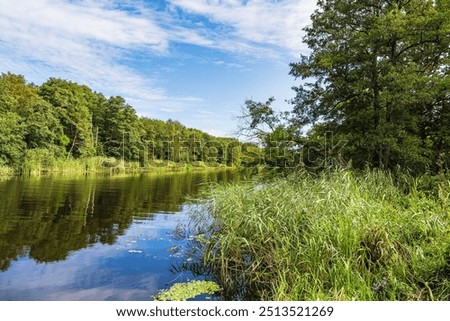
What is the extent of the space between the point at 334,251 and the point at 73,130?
52.0 metres

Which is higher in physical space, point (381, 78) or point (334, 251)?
point (381, 78)

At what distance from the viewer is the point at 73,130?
170 feet

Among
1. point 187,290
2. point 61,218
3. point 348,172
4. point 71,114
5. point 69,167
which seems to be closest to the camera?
point 187,290

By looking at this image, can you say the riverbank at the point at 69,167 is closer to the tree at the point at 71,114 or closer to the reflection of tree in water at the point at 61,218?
the tree at the point at 71,114

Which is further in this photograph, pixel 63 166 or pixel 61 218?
pixel 63 166

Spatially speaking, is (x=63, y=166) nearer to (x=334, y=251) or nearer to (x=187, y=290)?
(x=187, y=290)

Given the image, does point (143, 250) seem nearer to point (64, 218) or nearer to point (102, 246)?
point (102, 246)

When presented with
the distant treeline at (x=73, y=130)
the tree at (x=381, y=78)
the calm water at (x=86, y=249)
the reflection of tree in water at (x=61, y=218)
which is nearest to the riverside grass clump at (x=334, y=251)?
the calm water at (x=86, y=249)

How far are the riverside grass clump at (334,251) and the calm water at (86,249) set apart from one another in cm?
170

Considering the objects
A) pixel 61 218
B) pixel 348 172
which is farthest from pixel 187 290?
pixel 61 218

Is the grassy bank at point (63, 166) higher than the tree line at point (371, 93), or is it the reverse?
the tree line at point (371, 93)

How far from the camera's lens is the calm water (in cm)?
726

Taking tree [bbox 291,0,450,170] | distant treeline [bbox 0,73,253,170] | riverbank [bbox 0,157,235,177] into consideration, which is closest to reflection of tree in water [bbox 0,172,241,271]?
distant treeline [bbox 0,73,253,170]

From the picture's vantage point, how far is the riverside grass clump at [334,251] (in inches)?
210
